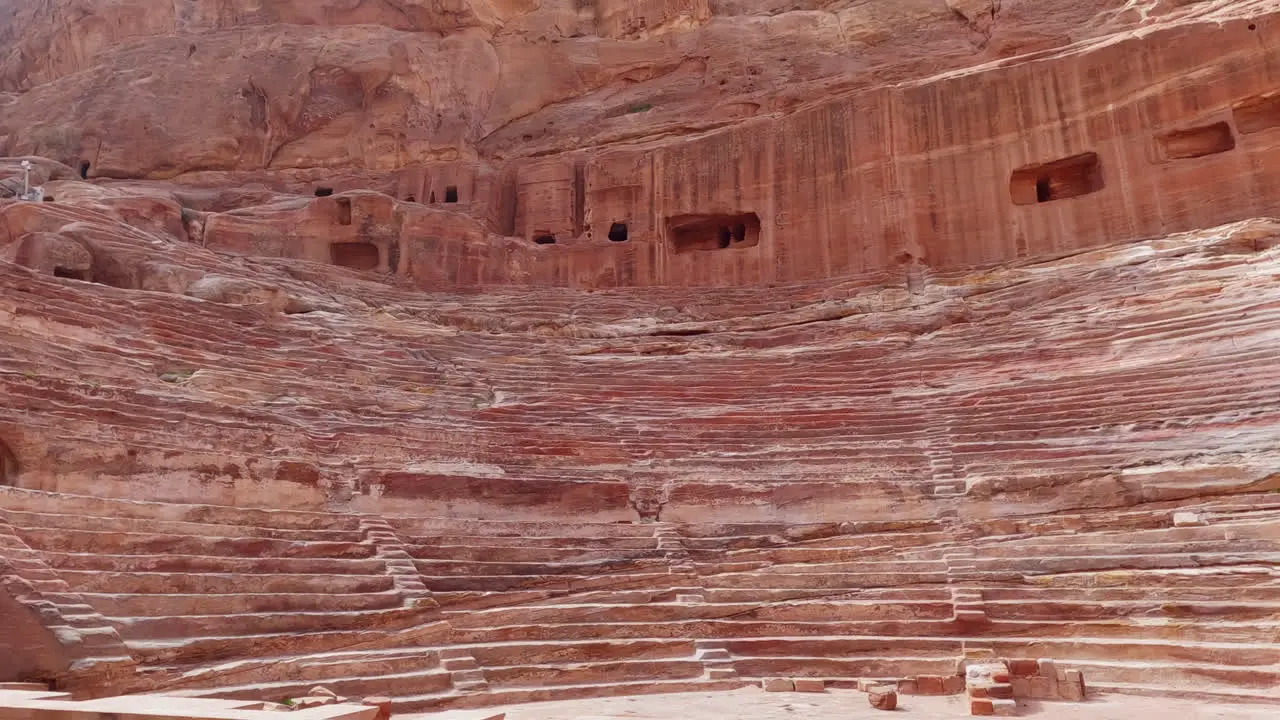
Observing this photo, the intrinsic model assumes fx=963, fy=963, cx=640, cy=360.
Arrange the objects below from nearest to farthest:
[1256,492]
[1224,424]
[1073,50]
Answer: [1256,492], [1224,424], [1073,50]

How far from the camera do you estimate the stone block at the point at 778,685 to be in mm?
5949

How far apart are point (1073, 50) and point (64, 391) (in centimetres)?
1600

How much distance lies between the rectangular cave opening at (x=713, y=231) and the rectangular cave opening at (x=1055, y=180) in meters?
4.86

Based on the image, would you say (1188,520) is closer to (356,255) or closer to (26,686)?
(26,686)

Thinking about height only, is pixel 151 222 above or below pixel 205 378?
above

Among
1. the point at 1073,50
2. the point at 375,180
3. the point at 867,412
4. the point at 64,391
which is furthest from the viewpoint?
the point at 375,180

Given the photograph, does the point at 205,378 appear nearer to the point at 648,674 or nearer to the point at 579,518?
the point at 579,518

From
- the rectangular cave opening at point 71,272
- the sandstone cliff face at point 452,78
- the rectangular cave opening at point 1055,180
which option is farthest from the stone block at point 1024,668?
the sandstone cliff face at point 452,78

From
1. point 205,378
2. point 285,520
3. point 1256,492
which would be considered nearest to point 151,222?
point 205,378

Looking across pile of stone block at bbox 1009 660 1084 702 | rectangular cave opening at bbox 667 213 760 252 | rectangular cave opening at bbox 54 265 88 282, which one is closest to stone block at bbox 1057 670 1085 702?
pile of stone block at bbox 1009 660 1084 702

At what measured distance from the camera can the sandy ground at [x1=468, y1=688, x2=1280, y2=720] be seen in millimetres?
4898

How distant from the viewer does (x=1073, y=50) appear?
655 inches

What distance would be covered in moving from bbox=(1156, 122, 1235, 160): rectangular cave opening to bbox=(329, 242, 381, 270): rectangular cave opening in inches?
570

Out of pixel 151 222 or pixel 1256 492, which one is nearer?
pixel 1256 492
